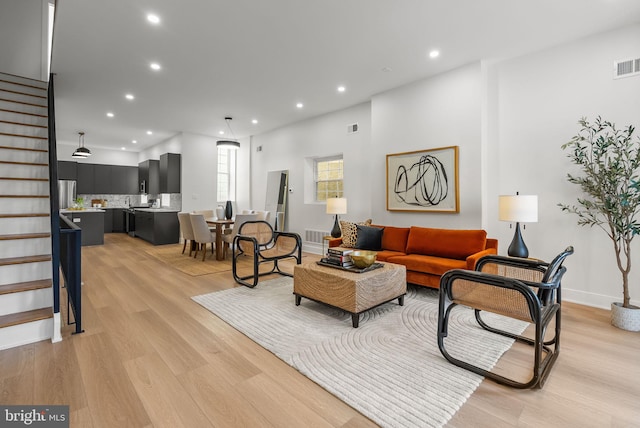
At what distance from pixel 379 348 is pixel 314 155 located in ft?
16.0

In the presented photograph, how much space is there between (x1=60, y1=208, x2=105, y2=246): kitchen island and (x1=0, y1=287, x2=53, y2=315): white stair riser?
550cm

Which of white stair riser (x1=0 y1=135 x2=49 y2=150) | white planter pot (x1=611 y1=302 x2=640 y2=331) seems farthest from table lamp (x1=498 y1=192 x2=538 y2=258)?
white stair riser (x1=0 y1=135 x2=49 y2=150)

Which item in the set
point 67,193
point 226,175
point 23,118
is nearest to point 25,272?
point 23,118

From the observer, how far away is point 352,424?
5.11 feet

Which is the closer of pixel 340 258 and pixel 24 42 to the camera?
pixel 340 258

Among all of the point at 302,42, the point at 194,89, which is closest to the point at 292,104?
the point at 194,89

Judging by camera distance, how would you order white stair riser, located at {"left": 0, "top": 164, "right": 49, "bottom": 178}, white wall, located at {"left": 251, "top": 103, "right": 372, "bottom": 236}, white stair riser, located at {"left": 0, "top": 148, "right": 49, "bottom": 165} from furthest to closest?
white wall, located at {"left": 251, "top": 103, "right": 372, "bottom": 236}, white stair riser, located at {"left": 0, "top": 148, "right": 49, "bottom": 165}, white stair riser, located at {"left": 0, "top": 164, "right": 49, "bottom": 178}

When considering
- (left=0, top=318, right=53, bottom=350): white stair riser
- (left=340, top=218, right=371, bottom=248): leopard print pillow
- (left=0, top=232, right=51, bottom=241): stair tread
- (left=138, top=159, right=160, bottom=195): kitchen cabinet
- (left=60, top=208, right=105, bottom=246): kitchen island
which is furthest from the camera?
(left=138, top=159, right=160, bottom=195): kitchen cabinet

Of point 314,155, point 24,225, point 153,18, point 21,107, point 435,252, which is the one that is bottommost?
point 435,252

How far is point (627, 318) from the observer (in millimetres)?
2730

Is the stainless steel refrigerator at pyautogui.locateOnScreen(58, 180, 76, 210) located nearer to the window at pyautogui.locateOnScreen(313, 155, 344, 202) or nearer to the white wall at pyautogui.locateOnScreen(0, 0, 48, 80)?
the white wall at pyautogui.locateOnScreen(0, 0, 48, 80)

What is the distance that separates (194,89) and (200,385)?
4.62 metres

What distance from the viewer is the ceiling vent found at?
3129 millimetres

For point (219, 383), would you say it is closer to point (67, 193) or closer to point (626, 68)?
point (626, 68)
